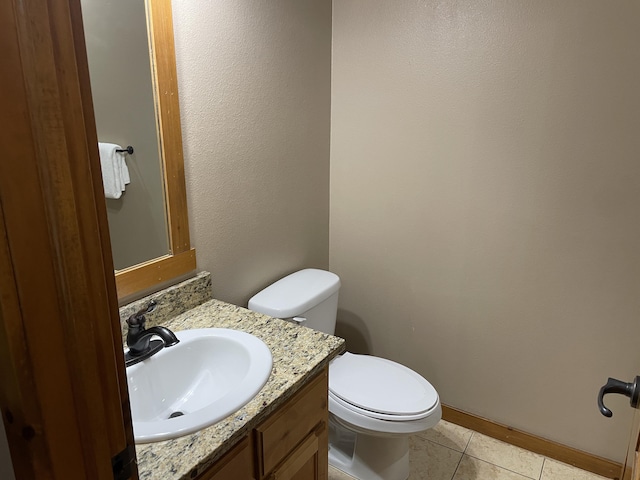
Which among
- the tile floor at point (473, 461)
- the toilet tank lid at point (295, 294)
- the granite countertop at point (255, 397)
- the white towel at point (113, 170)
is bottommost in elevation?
the tile floor at point (473, 461)

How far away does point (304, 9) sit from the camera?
1854mm

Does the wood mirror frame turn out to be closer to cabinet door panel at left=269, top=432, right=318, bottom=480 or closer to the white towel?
the white towel

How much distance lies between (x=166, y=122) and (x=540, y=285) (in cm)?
154

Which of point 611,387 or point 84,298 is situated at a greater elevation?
point 84,298

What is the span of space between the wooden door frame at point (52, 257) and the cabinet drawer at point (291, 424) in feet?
1.92

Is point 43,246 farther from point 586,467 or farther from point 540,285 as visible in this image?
point 586,467

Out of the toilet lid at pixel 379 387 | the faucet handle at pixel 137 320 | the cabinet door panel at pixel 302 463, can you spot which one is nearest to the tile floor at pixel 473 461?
the toilet lid at pixel 379 387

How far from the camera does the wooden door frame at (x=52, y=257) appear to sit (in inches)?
17.2

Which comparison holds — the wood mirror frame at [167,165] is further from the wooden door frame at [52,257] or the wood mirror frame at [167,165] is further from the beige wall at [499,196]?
the beige wall at [499,196]

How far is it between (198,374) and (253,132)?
89 centimetres

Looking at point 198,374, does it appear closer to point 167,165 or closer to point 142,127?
point 167,165

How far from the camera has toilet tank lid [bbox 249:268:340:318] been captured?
1.70 meters

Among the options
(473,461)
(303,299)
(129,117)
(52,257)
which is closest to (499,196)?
(303,299)

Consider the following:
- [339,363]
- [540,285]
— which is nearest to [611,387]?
[540,285]
